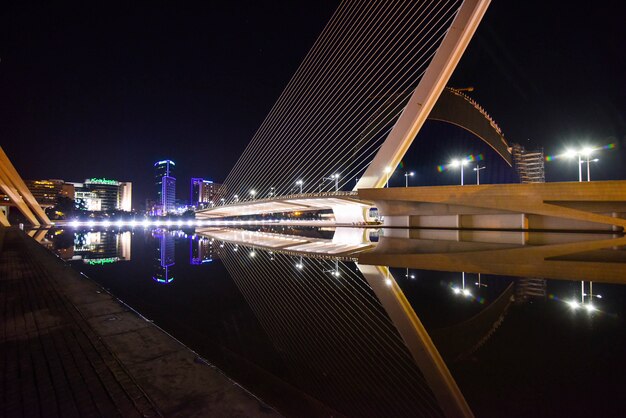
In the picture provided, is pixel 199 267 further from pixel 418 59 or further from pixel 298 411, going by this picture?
pixel 418 59

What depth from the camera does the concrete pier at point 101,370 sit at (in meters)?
1.45

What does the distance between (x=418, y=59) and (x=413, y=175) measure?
1814 centimetres

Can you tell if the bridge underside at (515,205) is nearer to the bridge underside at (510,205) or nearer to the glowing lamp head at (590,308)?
the bridge underside at (510,205)

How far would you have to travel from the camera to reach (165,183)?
149 m

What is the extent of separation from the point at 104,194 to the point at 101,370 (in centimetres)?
12287

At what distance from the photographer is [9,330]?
246 centimetres

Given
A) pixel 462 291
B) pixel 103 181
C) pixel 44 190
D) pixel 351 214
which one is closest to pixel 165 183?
pixel 103 181

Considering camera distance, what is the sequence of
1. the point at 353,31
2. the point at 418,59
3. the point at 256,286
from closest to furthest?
1. the point at 256,286
2. the point at 418,59
3. the point at 353,31

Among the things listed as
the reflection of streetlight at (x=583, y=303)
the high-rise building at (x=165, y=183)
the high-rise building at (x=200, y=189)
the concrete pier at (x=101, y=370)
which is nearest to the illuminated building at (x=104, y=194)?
the high-rise building at (x=200, y=189)

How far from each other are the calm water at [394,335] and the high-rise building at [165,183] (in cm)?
15538

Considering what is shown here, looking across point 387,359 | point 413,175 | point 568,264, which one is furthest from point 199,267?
point 413,175

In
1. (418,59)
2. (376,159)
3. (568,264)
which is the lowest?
(568,264)

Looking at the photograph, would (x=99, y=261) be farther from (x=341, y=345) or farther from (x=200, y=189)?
(x=200, y=189)

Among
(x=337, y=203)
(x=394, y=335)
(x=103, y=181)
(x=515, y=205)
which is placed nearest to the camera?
(x=394, y=335)
